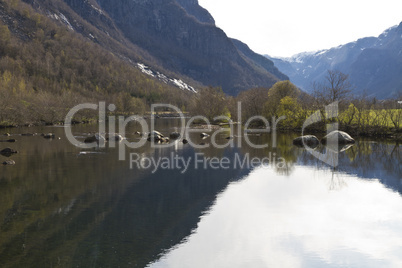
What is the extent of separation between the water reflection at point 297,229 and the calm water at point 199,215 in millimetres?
49

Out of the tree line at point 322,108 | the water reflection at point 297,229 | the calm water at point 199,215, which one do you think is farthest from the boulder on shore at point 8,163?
the tree line at point 322,108

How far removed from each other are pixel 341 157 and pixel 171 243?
1094 inches

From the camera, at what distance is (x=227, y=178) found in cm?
2681

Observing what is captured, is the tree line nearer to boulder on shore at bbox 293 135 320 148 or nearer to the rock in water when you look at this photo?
boulder on shore at bbox 293 135 320 148

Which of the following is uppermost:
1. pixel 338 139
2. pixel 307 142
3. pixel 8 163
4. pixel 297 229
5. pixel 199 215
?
pixel 338 139

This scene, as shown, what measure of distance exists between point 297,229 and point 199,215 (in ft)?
15.8

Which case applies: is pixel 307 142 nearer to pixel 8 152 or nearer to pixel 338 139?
pixel 338 139

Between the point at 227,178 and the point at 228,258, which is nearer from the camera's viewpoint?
the point at 228,258

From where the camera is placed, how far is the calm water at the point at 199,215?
1280 cm

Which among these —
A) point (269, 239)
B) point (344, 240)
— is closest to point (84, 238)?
point (269, 239)

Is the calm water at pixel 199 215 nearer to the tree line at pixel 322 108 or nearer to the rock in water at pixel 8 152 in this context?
the rock in water at pixel 8 152

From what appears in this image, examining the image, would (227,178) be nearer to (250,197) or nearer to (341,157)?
(250,197)

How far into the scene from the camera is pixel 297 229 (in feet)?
51.8

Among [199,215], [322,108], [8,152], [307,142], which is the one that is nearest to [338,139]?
[307,142]
